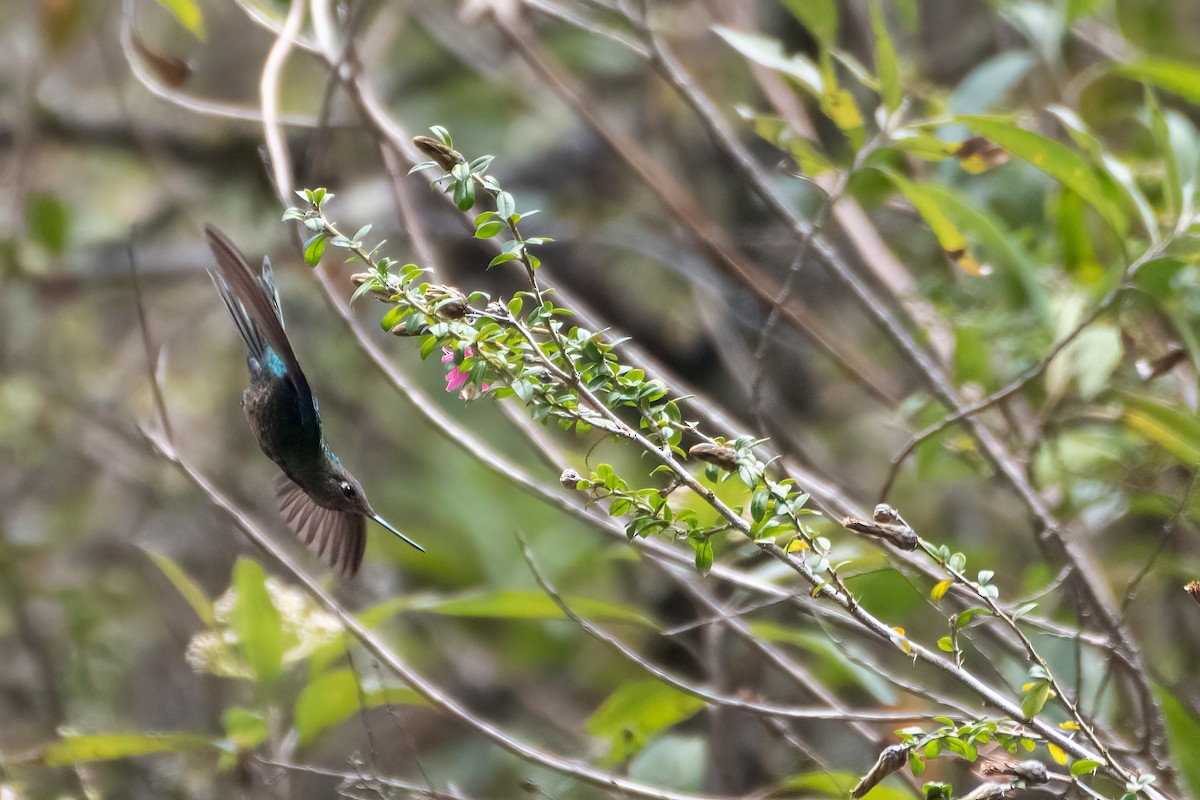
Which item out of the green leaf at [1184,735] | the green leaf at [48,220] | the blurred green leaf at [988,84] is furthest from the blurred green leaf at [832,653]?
the green leaf at [48,220]

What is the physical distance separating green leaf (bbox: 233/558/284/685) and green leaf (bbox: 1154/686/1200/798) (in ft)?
3.15

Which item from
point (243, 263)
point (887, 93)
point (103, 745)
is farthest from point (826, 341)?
point (103, 745)

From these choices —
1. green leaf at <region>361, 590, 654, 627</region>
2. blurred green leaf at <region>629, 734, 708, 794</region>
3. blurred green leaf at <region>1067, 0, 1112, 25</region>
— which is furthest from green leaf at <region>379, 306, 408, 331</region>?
blurred green leaf at <region>1067, 0, 1112, 25</region>

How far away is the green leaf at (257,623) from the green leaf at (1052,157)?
3.21 ft

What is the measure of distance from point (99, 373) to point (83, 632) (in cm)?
110

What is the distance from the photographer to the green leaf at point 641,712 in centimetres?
141

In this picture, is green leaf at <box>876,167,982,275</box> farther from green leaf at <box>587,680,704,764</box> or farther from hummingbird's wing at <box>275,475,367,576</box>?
hummingbird's wing at <box>275,475,367,576</box>

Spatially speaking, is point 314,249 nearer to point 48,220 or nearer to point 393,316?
point 393,316

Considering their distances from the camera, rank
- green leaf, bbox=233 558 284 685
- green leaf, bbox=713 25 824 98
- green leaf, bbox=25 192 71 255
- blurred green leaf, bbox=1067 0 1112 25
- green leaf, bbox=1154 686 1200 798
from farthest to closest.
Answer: green leaf, bbox=25 192 71 255 → blurred green leaf, bbox=1067 0 1112 25 → green leaf, bbox=713 25 824 98 → green leaf, bbox=233 558 284 685 → green leaf, bbox=1154 686 1200 798

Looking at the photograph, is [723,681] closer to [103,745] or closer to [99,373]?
[103,745]

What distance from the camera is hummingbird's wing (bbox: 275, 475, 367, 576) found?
1.28 metres

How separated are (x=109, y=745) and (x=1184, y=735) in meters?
1.12

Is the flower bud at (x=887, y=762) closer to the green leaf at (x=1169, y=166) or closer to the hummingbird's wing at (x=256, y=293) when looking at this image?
the hummingbird's wing at (x=256, y=293)

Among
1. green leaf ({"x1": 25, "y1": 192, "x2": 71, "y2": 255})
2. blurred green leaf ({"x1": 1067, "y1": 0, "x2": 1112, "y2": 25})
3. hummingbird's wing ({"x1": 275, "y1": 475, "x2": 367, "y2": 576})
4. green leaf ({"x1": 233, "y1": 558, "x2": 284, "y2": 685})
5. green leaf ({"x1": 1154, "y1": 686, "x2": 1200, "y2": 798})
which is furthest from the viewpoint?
green leaf ({"x1": 25, "y1": 192, "x2": 71, "y2": 255})
